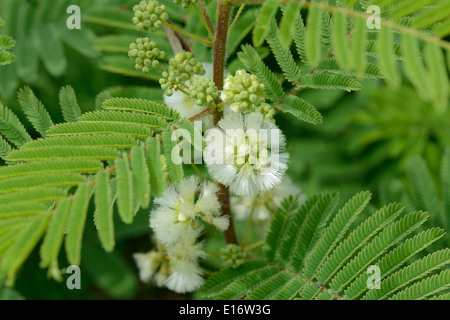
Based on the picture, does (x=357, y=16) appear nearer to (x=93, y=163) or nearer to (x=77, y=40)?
(x=93, y=163)

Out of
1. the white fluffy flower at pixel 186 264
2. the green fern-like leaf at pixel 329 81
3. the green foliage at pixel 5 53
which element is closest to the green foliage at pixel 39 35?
the green foliage at pixel 5 53

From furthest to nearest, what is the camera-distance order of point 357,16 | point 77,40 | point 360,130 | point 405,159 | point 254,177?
point 360,130 → point 405,159 → point 77,40 → point 254,177 → point 357,16

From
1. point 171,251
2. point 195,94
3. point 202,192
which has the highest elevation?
point 195,94

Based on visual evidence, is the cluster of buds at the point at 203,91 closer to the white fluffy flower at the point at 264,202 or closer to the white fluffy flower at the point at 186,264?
the white fluffy flower at the point at 186,264

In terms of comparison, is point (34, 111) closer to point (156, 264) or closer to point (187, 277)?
point (156, 264)

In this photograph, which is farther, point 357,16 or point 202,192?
point 202,192
